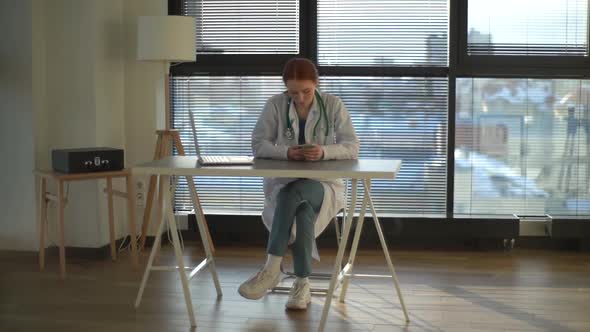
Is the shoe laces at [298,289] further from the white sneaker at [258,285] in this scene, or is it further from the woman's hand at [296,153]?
the woman's hand at [296,153]

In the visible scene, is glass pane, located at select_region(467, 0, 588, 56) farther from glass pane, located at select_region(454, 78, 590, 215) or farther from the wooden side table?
the wooden side table

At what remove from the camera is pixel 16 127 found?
187 inches

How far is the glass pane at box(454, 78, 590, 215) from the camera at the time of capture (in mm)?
5180

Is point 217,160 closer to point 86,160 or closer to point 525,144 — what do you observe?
point 86,160

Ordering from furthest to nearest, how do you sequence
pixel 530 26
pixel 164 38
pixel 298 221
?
pixel 530 26
pixel 164 38
pixel 298 221

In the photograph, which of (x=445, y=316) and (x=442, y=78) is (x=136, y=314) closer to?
(x=445, y=316)

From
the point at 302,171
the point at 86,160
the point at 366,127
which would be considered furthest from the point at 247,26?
the point at 302,171

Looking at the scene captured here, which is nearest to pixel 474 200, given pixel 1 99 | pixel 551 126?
pixel 551 126

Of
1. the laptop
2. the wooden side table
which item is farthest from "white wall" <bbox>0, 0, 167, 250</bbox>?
the laptop

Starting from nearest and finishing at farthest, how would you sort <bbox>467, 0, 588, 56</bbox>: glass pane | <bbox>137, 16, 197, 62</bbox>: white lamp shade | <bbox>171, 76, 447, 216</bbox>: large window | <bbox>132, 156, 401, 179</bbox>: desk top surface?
<bbox>132, 156, 401, 179</bbox>: desk top surface
<bbox>137, 16, 197, 62</bbox>: white lamp shade
<bbox>467, 0, 588, 56</bbox>: glass pane
<bbox>171, 76, 447, 216</bbox>: large window

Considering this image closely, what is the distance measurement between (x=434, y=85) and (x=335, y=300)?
198 cm

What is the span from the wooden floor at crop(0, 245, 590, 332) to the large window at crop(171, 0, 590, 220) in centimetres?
58

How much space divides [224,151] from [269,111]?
1.53 meters

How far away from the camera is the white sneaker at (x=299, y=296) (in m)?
3.65
